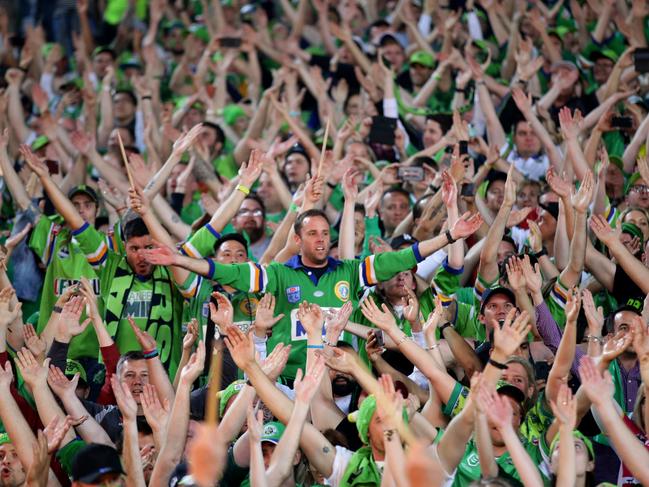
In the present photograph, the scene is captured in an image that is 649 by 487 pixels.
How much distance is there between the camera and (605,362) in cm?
607

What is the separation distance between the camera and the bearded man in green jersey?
752cm

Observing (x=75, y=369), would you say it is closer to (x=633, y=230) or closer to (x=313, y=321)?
(x=313, y=321)

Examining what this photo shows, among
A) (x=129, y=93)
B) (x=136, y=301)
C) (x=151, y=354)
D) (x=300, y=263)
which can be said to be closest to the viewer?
(x=151, y=354)

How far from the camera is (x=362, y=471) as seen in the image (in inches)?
240

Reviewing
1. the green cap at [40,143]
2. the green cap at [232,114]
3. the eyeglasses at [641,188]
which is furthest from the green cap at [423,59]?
the eyeglasses at [641,188]

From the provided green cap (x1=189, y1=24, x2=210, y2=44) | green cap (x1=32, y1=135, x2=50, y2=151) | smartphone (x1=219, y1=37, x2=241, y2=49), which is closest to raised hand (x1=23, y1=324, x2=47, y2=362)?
green cap (x1=32, y1=135, x2=50, y2=151)

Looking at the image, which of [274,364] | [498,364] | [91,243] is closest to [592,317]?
[498,364]

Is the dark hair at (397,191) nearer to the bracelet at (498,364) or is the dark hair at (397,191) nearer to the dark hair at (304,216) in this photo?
the dark hair at (304,216)

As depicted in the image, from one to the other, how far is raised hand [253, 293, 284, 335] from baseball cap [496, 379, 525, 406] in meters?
1.41

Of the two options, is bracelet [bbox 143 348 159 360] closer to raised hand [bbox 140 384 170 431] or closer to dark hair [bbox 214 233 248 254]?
raised hand [bbox 140 384 170 431]

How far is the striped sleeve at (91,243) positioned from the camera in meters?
8.45

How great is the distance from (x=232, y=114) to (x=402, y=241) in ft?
14.3

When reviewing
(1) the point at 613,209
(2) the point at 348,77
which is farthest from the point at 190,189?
(1) the point at 613,209

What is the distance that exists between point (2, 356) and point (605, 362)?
3.39 m
